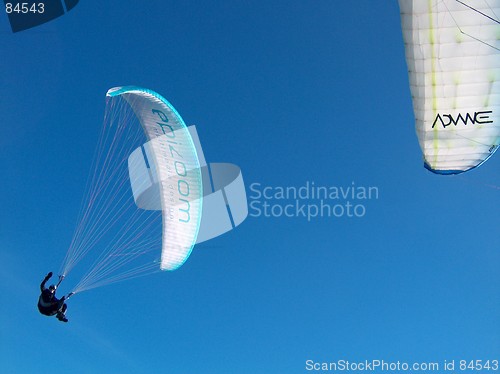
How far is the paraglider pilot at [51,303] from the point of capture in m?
15.1

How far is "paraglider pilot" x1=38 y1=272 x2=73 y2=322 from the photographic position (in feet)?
49.4

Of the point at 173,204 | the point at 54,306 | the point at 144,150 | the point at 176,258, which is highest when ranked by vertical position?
the point at 144,150

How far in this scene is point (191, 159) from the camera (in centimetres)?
1633

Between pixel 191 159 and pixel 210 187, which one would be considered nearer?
pixel 191 159

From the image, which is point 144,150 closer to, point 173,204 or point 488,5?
point 173,204

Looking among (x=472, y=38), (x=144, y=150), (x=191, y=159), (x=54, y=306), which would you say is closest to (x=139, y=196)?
(x=144, y=150)

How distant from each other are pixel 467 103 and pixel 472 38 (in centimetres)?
126

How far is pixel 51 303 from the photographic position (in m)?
15.1
